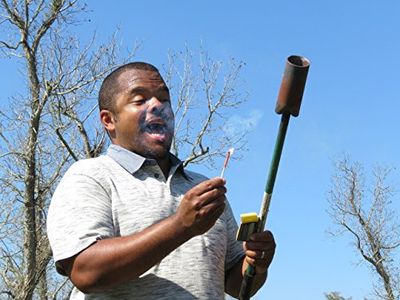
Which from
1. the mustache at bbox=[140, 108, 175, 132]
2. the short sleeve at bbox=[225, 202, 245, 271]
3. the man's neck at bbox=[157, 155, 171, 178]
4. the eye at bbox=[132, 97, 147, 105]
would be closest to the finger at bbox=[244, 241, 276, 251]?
the short sleeve at bbox=[225, 202, 245, 271]

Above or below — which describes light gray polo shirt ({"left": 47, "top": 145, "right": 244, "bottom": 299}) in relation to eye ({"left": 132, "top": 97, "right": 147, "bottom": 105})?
below

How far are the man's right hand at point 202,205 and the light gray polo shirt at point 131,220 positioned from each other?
0.32 m

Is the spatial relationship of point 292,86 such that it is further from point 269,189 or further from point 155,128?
point 155,128

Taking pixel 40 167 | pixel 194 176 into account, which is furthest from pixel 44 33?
pixel 194 176

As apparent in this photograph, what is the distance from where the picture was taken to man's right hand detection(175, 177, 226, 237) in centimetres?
158

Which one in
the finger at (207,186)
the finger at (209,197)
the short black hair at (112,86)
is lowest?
the finger at (209,197)

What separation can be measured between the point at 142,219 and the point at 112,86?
585 mm

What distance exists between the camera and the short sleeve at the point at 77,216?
5.80 ft

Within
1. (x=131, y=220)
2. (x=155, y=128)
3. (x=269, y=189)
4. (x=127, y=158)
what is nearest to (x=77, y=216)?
(x=131, y=220)

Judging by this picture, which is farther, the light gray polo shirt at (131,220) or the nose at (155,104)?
the nose at (155,104)

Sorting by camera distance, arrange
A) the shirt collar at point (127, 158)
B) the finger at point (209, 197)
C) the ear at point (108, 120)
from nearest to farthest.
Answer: the finger at point (209, 197)
the shirt collar at point (127, 158)
the ear at point (108, 120)

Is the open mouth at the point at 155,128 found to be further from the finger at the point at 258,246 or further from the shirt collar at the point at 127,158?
the finger at the point at 258,246

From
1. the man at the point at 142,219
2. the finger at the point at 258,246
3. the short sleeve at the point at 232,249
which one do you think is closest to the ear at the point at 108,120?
the man at the point at 142,219

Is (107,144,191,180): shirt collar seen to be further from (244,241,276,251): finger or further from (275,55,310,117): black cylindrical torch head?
(275,55,310,117): black cylindrical torch head
